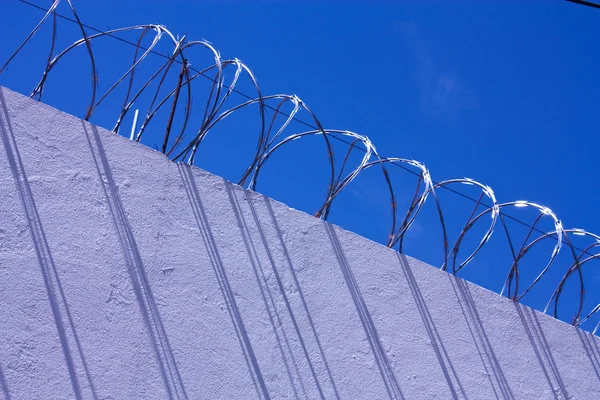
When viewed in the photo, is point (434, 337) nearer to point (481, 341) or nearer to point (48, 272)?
point (481, 341)

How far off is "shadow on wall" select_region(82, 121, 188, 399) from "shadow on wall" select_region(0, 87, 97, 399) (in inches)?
16.5

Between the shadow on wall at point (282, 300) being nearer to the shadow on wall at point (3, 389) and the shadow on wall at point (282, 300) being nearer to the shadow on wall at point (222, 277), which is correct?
the shadow on wall at point (222, 277)

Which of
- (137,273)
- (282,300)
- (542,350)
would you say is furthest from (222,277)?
(542,350)

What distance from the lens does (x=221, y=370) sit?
4.44 metres

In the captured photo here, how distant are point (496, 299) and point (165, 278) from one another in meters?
2.94

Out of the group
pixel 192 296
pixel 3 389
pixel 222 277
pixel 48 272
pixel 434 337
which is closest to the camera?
pixel 3 389

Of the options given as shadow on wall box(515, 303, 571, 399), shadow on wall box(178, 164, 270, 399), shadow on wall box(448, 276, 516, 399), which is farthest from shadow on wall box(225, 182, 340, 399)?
shadow on wall box(515, 303, 571, 399)

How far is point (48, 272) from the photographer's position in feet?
13.4

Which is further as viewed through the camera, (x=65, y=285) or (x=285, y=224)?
(x=285, y=224)

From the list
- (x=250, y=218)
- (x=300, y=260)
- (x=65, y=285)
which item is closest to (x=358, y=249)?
(x=300, y=260)

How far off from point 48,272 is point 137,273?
1.67ft

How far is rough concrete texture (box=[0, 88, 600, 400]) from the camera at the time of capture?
402cm

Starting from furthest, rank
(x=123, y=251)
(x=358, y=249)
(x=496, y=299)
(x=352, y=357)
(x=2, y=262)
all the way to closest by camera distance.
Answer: (x=496, y=299) < (x=358, y=249) < (x=352, y=357) < (x=123, y=251) < (x=2, y=262)

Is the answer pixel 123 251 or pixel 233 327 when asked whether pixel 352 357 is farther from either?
pixel 123 251
